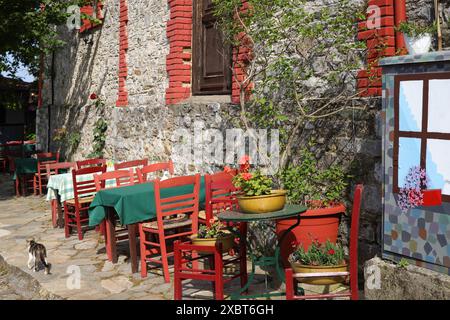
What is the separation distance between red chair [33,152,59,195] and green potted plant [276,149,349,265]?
682 cm

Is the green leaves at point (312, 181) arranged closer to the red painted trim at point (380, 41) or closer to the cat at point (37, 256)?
the red painted trim at point (380, 41)

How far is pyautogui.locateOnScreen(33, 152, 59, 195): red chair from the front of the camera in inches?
436

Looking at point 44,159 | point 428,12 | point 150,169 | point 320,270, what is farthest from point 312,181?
point 44,159

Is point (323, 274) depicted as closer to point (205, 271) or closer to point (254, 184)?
point (254, 184)

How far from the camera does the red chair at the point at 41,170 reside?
1107cm

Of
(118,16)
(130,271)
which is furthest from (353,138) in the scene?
(118,16)

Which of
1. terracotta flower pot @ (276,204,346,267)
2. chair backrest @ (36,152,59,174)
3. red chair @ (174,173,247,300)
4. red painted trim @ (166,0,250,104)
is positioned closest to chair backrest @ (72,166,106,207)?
red painted trim @ (166,0,250,104)

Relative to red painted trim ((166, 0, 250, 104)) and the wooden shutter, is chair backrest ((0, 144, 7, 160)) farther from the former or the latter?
the wooden shutter

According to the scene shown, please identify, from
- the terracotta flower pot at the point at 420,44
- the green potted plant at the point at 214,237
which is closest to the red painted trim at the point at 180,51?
the green potted plant at the point at 214,237

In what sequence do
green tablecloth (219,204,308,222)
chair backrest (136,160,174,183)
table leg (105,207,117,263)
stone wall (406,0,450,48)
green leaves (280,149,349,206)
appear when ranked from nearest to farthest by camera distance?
green tablecloth (219,204,308,222), stone wall (406,0,450,48), green leaves (280,149,349,206), table leg (105,207,117,263), chair backrest (136,160,174,183)

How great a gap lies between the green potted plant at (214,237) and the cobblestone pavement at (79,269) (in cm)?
50

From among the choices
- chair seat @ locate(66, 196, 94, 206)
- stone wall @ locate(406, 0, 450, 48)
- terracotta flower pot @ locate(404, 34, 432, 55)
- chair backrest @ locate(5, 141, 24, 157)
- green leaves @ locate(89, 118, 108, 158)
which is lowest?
chair seat @ locate(66, 196, 94, 206)

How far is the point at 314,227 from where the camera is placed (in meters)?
4.71
